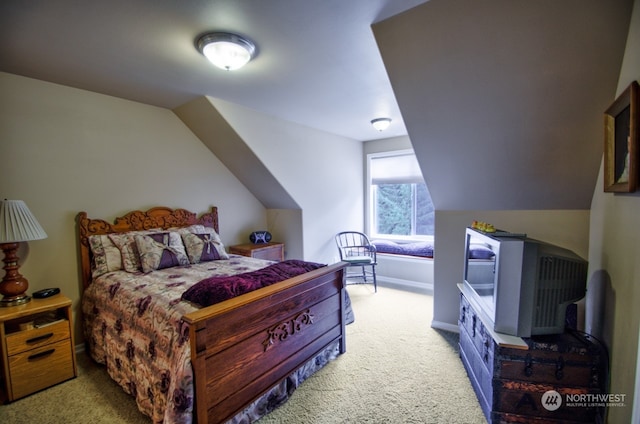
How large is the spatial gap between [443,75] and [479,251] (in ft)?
4.21

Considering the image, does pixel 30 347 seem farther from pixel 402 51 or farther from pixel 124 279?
pixel 402 51

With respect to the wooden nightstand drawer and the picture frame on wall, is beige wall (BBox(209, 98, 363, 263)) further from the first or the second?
the picture frame on wall

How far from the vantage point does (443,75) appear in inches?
69.1

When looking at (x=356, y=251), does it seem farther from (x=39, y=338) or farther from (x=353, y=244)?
(x=39, y=338)

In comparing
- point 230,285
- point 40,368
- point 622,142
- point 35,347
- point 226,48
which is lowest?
point 40,368

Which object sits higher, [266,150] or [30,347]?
[266,150]

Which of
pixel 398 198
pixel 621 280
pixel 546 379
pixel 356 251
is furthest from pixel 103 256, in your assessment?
pixel 398 198

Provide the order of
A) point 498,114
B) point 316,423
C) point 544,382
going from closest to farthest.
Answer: point 544,382 → point 316,423 → point 498,114

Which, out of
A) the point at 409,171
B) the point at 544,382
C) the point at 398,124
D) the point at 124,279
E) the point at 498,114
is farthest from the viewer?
the point at 409,171

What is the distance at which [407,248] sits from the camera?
4281 mm

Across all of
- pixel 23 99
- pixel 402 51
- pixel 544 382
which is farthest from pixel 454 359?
pixel 23 99

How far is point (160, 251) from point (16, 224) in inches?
38.0

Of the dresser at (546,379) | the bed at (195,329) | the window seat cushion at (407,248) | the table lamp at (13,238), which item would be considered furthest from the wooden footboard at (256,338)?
the window seat cushion at (407,248)

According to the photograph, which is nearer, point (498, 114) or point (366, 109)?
point (498, 114)
